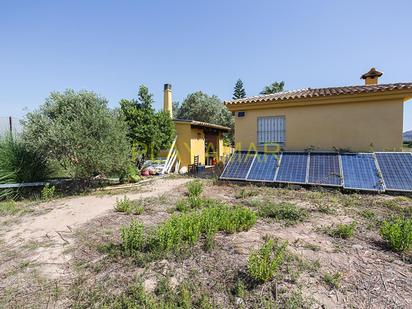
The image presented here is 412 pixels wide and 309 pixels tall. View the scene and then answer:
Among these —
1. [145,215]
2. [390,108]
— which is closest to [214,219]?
[145,215]

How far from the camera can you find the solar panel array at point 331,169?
271 inches

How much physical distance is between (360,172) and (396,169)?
0.98 meters

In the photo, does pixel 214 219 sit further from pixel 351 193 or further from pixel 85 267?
pixel 351 193

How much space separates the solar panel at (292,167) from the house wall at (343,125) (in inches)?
43.9

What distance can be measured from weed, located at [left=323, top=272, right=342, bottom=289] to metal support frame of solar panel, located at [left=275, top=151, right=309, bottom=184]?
194 inches

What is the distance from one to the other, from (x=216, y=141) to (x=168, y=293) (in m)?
15.8

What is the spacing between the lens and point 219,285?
2.82 meters

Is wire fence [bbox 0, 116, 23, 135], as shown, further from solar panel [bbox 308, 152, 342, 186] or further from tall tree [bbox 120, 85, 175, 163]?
solar panel [bbox 308, 152, 342, 186]

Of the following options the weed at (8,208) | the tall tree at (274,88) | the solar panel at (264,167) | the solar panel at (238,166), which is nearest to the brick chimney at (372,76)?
the solar panel at (264,167)

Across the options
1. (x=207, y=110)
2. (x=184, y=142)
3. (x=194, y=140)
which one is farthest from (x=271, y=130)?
(x=207, y=110)

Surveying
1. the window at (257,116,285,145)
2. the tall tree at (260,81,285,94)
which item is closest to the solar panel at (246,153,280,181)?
the window at (257,116,285,145)

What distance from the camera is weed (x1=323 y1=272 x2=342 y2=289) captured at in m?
2.72

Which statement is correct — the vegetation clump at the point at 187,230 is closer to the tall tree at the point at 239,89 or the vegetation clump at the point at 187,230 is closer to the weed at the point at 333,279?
the weed at the point at 333,279

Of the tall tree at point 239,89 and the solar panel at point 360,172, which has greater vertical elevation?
the tall tree at point 239,89
